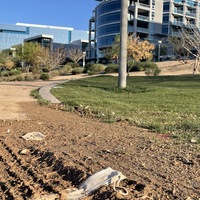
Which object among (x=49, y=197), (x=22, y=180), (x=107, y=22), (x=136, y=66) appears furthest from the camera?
(x=107, y=22)

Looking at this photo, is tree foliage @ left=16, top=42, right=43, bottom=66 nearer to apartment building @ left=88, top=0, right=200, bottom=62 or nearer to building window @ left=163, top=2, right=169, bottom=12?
apartment building @ left=88, top=0, right=200, bottom=62

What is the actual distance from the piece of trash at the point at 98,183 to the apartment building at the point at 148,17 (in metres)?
87.4

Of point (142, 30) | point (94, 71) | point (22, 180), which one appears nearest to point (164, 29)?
point (142, 30)

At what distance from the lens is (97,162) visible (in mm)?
4363

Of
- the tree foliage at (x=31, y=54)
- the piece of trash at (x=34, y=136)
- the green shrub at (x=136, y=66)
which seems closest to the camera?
the piece of trash at (x=34, y=136)

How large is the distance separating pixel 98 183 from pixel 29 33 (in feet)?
500

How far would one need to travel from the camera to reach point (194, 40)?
142 feet

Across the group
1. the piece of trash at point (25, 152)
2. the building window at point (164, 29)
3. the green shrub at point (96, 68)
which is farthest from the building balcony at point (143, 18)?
the piece of trash at point (25, 152)

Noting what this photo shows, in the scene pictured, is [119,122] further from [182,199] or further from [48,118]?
[182,199]

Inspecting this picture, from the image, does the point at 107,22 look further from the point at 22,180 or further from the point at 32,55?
the point at 22,180

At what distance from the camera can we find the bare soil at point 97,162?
3.47 m

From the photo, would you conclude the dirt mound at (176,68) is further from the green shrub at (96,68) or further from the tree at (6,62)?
the tree at (6,62)

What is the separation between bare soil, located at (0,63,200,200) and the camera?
11.4ft

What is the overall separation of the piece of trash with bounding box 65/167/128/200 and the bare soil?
6cm
